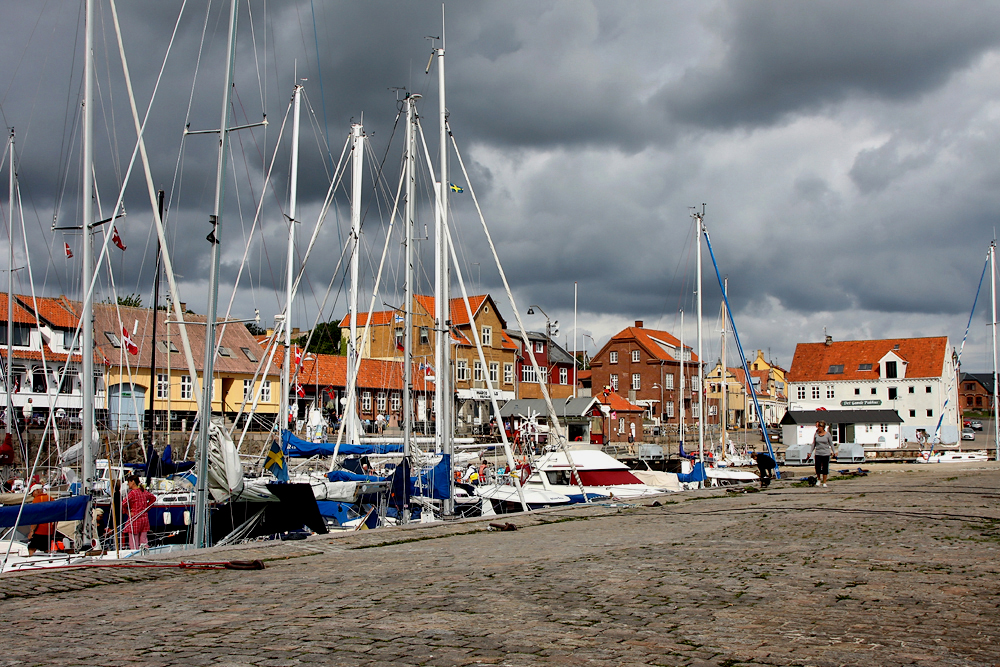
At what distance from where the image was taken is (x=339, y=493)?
71.3 feet

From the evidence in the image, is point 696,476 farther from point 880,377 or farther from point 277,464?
point 880,377

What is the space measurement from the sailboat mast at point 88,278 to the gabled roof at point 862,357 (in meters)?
94.6

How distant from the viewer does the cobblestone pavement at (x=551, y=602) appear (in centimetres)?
517

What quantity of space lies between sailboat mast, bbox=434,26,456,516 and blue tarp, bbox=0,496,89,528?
28.5ft

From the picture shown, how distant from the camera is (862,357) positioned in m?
97.5

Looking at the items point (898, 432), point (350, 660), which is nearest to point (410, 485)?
point (350, 660)

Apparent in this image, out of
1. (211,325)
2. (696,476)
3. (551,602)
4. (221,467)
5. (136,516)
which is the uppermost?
(211,325)

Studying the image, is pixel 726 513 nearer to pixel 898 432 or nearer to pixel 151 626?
pixel 151 626

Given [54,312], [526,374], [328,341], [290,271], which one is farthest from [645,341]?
[290,271]

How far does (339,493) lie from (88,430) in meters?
7.88

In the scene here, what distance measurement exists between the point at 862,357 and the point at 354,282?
83.1 meters

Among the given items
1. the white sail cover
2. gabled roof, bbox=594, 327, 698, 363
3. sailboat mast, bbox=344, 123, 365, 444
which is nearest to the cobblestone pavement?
the white sail cover

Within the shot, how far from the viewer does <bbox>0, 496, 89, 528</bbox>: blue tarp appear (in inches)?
508

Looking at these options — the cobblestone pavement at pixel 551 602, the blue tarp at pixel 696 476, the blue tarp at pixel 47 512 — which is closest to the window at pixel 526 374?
the blue tarp at pixel 696 476
